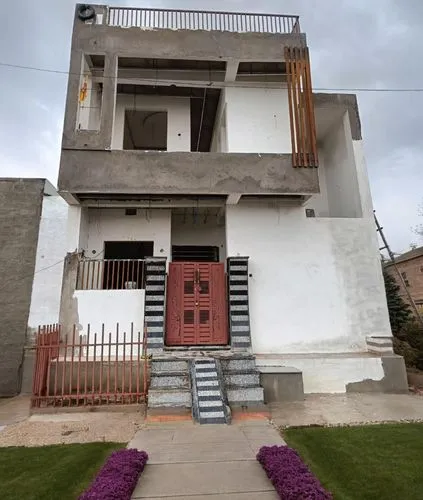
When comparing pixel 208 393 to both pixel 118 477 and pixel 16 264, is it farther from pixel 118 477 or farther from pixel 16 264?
pixel 16 264

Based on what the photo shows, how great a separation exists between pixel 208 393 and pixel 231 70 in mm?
8969

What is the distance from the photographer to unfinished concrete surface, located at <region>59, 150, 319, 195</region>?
9109mm

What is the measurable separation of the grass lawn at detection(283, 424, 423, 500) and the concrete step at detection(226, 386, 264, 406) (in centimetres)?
115

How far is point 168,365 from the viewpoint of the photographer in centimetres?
738

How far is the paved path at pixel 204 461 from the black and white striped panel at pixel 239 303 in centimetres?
310

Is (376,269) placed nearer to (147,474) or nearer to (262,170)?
(262,170)

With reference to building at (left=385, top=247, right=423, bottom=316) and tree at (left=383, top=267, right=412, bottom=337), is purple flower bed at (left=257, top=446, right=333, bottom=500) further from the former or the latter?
building at (left=385, top=247, right=423, bottom=316)

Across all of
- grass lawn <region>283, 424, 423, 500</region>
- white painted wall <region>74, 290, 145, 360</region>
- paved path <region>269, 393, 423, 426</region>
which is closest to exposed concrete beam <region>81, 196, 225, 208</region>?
white painted wall <region>74, 290, 145, 360</region>

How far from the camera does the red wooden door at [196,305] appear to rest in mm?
9234

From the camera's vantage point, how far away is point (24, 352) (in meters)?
9.03

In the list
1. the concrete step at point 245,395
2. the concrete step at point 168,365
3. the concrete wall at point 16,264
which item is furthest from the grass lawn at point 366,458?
the concrete wall at point 16,264

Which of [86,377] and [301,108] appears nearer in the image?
[86,377]

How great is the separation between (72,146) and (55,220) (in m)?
2.23

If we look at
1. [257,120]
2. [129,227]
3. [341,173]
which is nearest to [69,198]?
[129,227]
